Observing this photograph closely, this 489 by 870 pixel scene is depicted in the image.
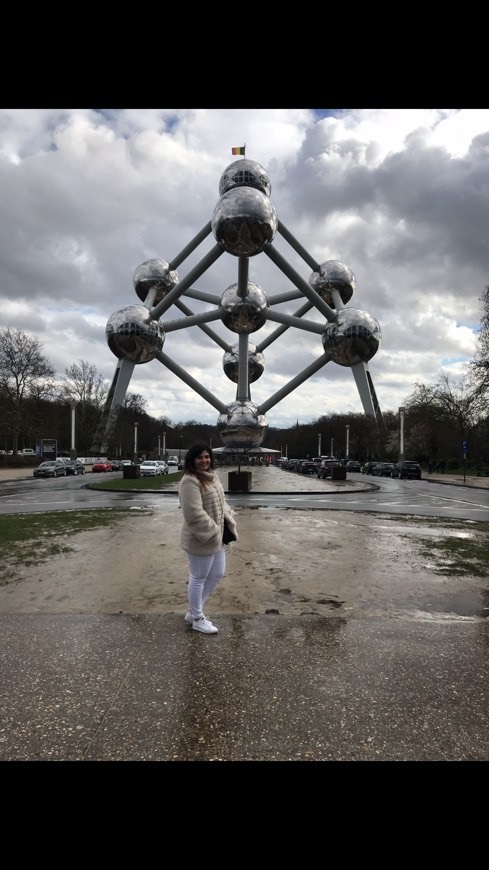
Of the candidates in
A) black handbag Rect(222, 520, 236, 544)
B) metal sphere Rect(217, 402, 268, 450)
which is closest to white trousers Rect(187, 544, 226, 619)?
black handbag Rect(222, 520, 236, 544)

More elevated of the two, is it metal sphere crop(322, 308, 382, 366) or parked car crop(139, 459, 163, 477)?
metal sphere crop(322, 308, 382, 366)

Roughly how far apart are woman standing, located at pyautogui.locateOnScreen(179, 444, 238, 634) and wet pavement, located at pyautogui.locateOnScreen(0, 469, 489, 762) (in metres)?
0.26

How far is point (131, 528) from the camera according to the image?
9.73 m

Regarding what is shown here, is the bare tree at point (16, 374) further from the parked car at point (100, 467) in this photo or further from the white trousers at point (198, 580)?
the white trousers at point (198, 580)

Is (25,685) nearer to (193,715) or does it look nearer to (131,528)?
(193,715)

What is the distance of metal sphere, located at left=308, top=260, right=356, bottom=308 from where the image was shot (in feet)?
84.1

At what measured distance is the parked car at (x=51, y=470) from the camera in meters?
35.7

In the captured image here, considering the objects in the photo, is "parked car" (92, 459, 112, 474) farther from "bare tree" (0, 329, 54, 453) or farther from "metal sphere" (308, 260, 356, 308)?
"metal sphere" (308, 260, 356, 308)

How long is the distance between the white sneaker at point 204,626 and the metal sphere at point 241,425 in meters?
18.7

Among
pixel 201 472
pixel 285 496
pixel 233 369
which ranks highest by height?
pixel 233 369

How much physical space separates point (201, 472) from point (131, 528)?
6164 millimetres

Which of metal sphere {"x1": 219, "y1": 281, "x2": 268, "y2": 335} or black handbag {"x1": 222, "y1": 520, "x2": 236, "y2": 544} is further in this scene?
metal sphere {"x1": 219, "y1": 281, "x2": 268, "y2": 335}

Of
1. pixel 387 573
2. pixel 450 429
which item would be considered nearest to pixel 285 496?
pixel 387 573

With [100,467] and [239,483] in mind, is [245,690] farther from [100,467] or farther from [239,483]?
[100,467]
